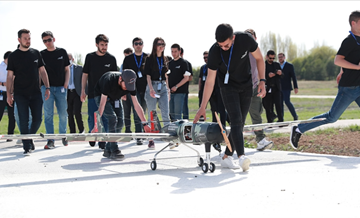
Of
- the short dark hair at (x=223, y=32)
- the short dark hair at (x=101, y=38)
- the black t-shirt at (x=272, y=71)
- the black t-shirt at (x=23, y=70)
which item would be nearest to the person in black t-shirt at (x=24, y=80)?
the black t-shirt at (x=23, y=70)

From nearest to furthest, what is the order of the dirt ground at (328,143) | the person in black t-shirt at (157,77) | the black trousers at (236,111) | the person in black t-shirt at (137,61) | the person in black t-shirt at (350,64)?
the black trousers at (236,111), the person in black t-shirt at (350,64), the dirt ground at (328,143), the person in black t-shirt at (157,77), the person in black t-shirt at (137,61)

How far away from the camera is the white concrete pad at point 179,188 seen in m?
3.92

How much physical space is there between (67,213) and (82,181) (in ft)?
5.20

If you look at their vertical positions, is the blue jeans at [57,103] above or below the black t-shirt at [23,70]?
below

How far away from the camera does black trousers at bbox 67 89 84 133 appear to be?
10.5 meters

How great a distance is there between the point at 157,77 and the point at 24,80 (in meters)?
2.72

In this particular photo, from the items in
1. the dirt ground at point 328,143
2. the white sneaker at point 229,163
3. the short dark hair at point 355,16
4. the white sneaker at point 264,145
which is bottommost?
the dirt ground at point 328,143

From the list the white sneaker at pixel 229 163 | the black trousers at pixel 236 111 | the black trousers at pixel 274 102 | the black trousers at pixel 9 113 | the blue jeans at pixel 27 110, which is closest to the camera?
the black trousers at pixel 236 111

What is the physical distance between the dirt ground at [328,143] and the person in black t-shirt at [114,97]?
10.9 feet

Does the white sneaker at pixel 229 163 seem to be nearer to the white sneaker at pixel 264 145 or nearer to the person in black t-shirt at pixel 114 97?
the person in black t-shirt at pixel 114 97

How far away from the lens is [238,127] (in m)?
5.84

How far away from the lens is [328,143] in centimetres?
855

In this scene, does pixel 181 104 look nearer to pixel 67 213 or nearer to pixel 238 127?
pixel 238 127

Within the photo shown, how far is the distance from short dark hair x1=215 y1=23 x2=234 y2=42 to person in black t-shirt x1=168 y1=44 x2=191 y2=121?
14.9 ft
